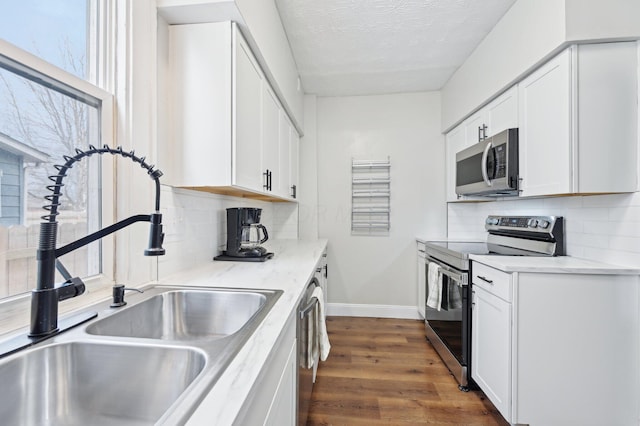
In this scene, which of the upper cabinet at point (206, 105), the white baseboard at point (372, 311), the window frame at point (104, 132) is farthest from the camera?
the white baseboard at point (372, 311)

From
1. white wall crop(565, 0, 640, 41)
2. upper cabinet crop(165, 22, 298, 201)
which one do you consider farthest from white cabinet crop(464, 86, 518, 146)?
upper cabinet crop(165, 22, 298, 201)

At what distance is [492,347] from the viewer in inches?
70.0

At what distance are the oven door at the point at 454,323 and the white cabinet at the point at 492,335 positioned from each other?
0.05m

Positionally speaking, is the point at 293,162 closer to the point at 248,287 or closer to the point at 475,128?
the point at 475,128

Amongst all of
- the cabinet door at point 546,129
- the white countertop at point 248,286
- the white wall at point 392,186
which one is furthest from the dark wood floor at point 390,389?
the cabinet door at point 546,129

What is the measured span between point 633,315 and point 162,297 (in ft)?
7.43

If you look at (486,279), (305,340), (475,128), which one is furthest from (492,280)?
(475,128)

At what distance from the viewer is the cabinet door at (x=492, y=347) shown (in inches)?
64.6

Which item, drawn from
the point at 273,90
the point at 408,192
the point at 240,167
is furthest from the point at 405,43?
the point at 240,167

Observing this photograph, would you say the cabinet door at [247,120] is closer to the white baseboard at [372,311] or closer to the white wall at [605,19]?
the white wall at [605,19]

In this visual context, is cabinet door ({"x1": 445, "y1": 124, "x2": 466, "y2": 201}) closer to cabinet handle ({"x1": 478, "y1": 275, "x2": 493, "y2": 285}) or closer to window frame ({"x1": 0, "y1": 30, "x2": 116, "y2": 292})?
cabinet handle ({"x1": 478, "y1": 275, "x2": 493, "y2": 285})

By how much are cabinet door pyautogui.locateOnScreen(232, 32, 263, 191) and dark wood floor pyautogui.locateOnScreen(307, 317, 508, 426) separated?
1.46 metres

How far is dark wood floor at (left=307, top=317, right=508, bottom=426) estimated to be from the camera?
1.77 metres

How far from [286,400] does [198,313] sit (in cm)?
47
